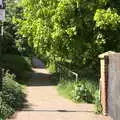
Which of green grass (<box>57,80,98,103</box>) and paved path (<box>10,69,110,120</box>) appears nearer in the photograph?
paved path (<box>10,69,110,120</box>)

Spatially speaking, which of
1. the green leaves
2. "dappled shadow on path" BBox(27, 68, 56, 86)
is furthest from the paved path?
"dappled shadow on path" BBox(27, 68, 56, 86)

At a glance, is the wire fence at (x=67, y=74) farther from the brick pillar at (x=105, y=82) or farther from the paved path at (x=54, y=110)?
the brick pillar at (x=105, y=82)

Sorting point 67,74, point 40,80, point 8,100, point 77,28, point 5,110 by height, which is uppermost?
point 77,28

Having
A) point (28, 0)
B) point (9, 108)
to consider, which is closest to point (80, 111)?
point (9, 108)

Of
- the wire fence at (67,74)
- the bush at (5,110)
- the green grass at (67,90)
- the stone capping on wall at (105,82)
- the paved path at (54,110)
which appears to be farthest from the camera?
the wire fence at (67,74)

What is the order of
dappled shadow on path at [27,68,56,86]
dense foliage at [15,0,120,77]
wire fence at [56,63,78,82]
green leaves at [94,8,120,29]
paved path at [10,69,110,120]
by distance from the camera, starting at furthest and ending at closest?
dappled shadow on path at [27,68,56,86] < wire fence at [56,63,78,82] < dense foliage at [15,0,120,77] < green leaves at [94,8,120,29] < paved path at [10,69,110,120]

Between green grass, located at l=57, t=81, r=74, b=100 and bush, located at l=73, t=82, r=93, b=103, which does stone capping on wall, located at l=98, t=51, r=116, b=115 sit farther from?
green grass, located at l=57, t=81, r=74, b=100

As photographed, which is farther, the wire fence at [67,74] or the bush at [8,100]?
the wire fence at [67,74]

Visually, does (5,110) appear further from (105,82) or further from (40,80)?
(40,80)

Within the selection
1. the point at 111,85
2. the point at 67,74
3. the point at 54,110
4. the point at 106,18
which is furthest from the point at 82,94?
the point at 67,74

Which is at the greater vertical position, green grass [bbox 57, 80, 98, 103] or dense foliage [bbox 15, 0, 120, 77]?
dense foliage [bbox 15, 0, 120, 77]

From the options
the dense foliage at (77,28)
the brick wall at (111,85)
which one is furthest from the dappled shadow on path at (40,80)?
the brick wall at (111,85)

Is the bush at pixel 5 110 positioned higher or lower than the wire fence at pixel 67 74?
lower

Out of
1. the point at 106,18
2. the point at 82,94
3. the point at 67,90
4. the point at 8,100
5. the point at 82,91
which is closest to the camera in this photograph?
the point at 8,100
